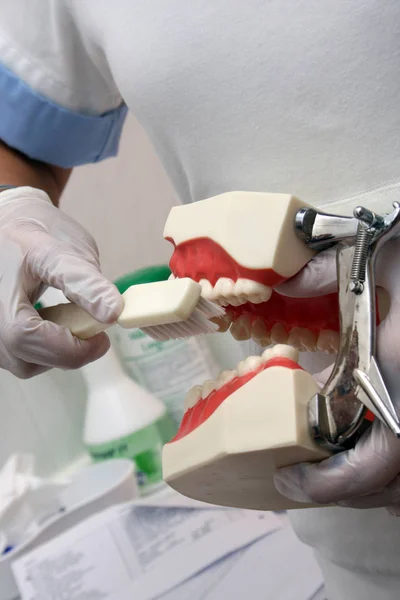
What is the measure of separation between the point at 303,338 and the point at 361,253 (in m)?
0.15

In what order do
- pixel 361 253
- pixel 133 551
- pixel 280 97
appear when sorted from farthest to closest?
1. pixel 133 551
2. pixel 280 97
3. pixel 361 253

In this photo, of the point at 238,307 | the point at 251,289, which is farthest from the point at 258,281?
the point at 238,307

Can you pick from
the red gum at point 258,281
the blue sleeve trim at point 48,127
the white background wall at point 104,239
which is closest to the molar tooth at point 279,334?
the red gum at point 258,281

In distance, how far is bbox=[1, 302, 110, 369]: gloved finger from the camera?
0.52 metres

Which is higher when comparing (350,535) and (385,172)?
(385,172)

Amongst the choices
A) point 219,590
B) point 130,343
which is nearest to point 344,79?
point 219,590

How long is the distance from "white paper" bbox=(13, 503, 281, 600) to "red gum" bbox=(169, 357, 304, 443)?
51 centimetres

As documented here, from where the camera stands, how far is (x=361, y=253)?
1.29 feet

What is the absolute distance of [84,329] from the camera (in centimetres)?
53

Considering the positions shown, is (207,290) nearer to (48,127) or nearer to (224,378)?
(224,378)

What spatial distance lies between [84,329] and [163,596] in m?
0.54

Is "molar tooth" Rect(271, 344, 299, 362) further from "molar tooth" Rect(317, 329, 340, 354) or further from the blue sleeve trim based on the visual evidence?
the blue sleeve trim

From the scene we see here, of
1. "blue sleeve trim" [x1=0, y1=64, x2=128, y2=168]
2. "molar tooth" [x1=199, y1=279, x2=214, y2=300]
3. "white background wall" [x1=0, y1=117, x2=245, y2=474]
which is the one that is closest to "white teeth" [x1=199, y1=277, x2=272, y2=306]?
"molar tooth" [x1=199, y1=279, x2=214, y2=300]

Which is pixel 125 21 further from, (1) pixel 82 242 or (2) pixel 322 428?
(2) pixel 322 428
